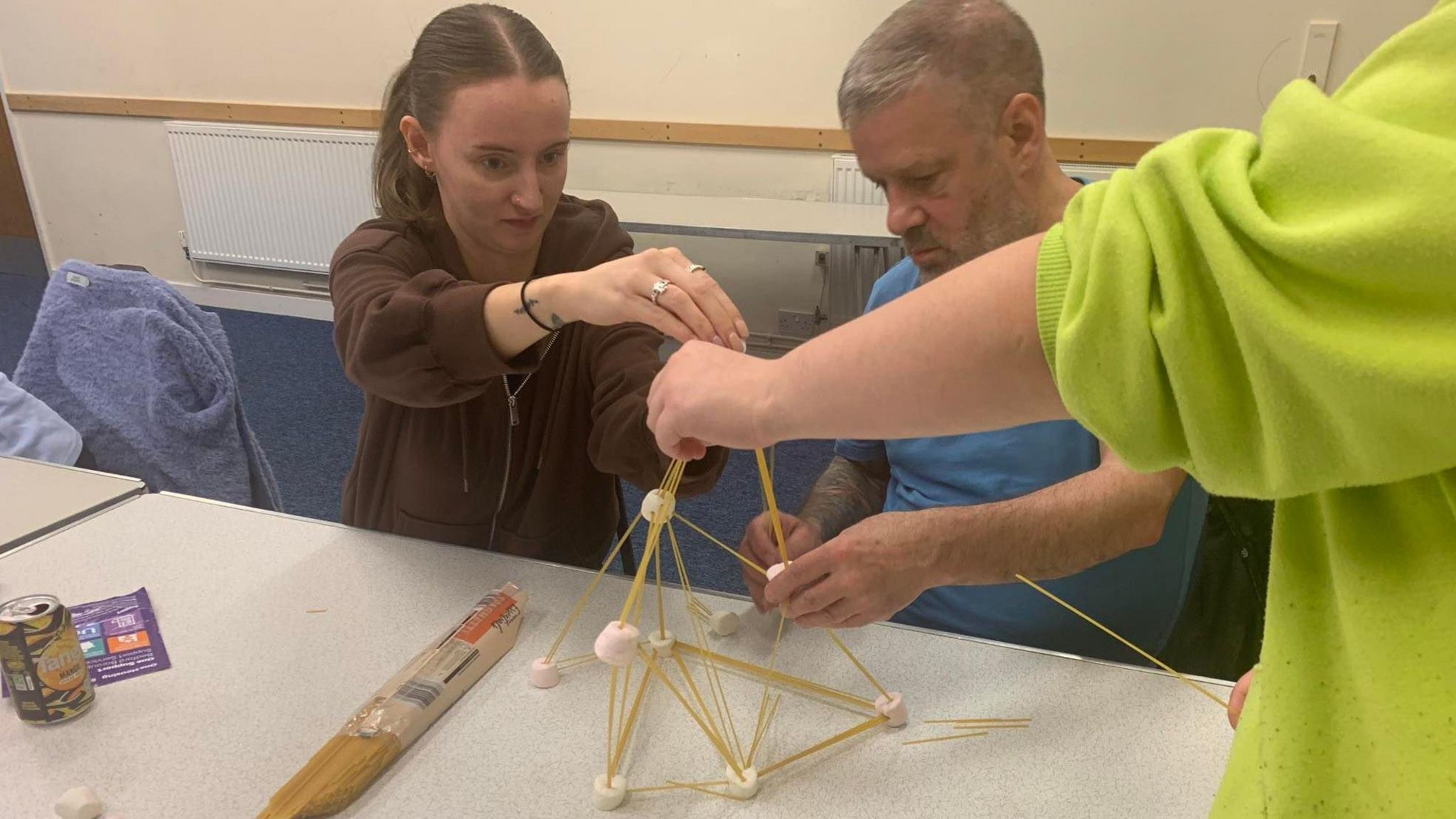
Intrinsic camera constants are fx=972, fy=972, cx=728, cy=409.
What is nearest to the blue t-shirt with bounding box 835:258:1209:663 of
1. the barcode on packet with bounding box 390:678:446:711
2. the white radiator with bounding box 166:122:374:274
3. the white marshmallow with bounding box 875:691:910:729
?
the white marshmallow with bounding box 875:691:910:729

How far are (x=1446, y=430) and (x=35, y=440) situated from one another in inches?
82.8

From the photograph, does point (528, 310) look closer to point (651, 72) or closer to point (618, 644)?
point (618, 644)

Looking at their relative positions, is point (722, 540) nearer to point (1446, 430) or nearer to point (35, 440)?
point (35, 440)

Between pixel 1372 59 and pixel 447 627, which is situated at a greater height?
pixel 1372 59

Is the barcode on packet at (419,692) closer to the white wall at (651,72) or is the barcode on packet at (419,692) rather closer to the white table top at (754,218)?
the white table top at (754,218)

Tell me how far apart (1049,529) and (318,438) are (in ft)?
10.1

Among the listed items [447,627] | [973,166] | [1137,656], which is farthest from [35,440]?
[1137,656]

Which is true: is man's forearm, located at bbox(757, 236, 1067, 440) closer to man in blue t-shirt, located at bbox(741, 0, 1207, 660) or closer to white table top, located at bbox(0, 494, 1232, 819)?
white table top, located at bbox(0, 494, 1232, 819)

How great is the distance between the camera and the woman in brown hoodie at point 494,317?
4.00ft

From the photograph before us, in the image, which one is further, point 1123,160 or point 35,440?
point 1123,160

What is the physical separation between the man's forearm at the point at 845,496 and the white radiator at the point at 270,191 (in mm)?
3490

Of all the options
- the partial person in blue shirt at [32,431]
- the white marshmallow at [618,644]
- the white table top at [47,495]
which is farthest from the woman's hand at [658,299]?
the partial person in blue shirt at [32,431]

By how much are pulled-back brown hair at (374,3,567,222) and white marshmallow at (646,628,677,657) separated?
2.57ft

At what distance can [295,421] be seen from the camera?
3.76 meters
